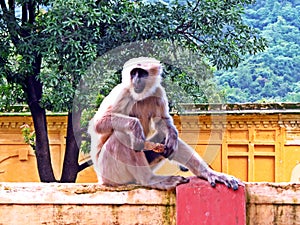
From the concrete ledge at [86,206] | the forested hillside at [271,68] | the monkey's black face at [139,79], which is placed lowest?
the concrete ledge at [86,206]

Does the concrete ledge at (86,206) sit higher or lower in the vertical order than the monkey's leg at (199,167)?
lower

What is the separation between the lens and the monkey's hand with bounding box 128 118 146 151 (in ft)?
12.2

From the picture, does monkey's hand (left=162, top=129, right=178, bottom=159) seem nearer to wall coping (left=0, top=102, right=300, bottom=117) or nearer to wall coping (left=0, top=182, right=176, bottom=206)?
wall coping (left=0, top=182, right=176, bottom=206)

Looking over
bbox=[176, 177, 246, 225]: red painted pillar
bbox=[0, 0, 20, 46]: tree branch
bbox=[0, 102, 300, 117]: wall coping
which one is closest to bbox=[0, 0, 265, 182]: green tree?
bbox=[0, 0, 20, 46]: tree branch

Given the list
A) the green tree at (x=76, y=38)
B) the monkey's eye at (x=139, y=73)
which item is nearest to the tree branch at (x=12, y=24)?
the green tree at (x=76, y=38)

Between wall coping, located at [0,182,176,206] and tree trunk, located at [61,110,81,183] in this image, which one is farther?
tree trunk, located at [61,110,81,183]

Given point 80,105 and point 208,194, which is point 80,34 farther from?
point 208,194

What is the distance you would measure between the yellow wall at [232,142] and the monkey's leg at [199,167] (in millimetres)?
5728

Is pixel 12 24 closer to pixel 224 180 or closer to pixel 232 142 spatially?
pixel 232 142

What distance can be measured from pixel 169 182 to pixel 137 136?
0.33 metres

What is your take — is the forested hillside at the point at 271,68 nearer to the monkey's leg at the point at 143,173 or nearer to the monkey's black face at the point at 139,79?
the monkey's black face at the point at 139,79

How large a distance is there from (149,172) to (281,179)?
6595mm

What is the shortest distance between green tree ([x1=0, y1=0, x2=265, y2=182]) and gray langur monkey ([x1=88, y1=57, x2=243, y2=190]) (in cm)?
346

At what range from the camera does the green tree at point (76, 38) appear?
24.8ft
